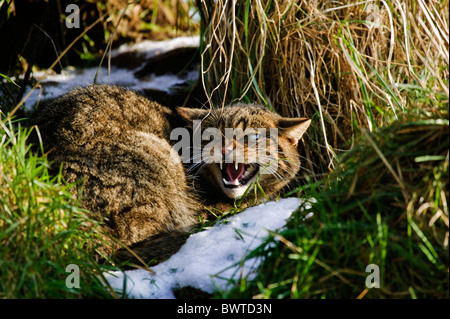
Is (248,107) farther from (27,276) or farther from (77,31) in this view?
(77,31)

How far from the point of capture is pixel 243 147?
3297 mm

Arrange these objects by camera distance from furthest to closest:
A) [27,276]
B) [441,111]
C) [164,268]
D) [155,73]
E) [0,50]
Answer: [155,73] < [0,50] < [164,268] < [441,111] < [27,276]

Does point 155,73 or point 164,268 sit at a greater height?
point 155,73

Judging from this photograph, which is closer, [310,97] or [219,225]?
[219,225]

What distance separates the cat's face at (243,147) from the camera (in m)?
3.29

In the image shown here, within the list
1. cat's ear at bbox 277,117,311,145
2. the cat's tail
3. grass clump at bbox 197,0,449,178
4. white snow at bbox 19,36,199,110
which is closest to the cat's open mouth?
cat's ear at bbox 277,117,311,145

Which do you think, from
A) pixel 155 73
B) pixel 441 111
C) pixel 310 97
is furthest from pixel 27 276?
pixel 155 73

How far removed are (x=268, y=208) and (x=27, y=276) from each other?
1.37 meters

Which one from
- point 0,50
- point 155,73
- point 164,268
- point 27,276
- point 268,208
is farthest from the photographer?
point 155,73

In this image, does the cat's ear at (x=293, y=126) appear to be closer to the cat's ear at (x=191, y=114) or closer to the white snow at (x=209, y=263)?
the cat's ear at (x=191, y=114)

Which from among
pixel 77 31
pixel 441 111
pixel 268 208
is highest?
pixel 77 31

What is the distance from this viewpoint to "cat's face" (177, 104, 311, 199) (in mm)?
3295

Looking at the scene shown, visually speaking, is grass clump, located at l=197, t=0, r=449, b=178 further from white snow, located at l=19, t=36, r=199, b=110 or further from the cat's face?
white snow, located at l=19, t=36, r=199, b=110

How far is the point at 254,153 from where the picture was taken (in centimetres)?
330
